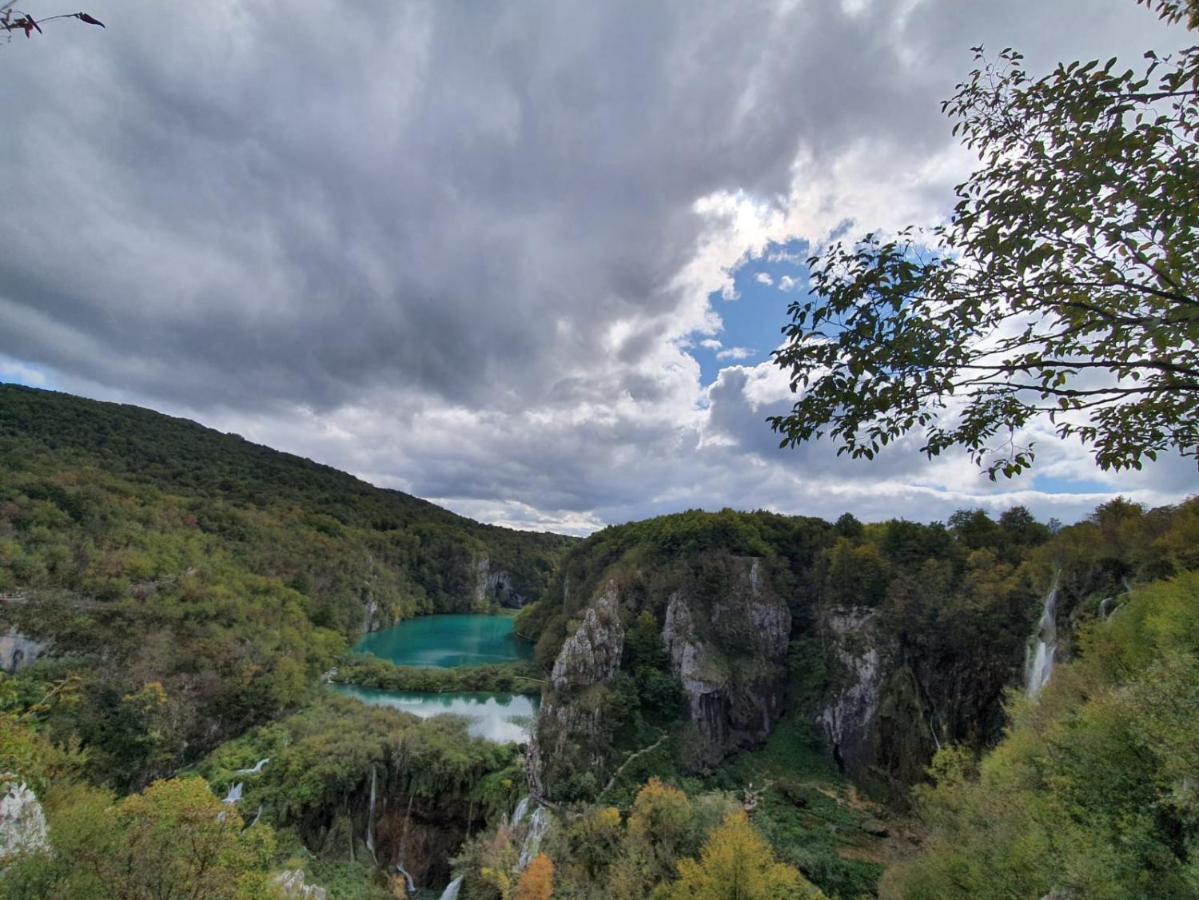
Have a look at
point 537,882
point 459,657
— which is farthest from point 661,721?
point 459,657

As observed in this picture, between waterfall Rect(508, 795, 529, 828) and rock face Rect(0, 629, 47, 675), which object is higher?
rock face Rect(0, 629, 47, 675)

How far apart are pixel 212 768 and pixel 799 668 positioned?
38.9 m

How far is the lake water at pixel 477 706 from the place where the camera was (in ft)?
119

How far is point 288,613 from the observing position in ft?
161

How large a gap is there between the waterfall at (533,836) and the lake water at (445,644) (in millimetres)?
36210

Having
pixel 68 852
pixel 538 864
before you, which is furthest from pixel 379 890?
pixel 68 852

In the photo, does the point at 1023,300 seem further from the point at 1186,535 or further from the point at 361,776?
the point at 361,776

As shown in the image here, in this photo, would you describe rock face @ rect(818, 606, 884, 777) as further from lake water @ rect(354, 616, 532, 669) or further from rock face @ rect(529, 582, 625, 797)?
lake water @ rect(354, 616, 532, 669)

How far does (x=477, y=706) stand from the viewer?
1746 inches

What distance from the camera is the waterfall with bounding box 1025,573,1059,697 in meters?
20.8

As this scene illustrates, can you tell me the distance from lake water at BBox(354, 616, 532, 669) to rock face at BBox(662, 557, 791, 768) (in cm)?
3103

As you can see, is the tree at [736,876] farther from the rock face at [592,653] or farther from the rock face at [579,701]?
the rock face at [592,653]

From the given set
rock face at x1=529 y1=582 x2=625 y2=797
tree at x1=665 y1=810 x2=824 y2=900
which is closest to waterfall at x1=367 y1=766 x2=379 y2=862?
rock face at x1=529 y1=582 x2=625 y2=797

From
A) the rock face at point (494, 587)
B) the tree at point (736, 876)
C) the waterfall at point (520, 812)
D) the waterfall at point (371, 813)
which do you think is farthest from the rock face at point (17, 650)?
the rock face at point (494, 587)
